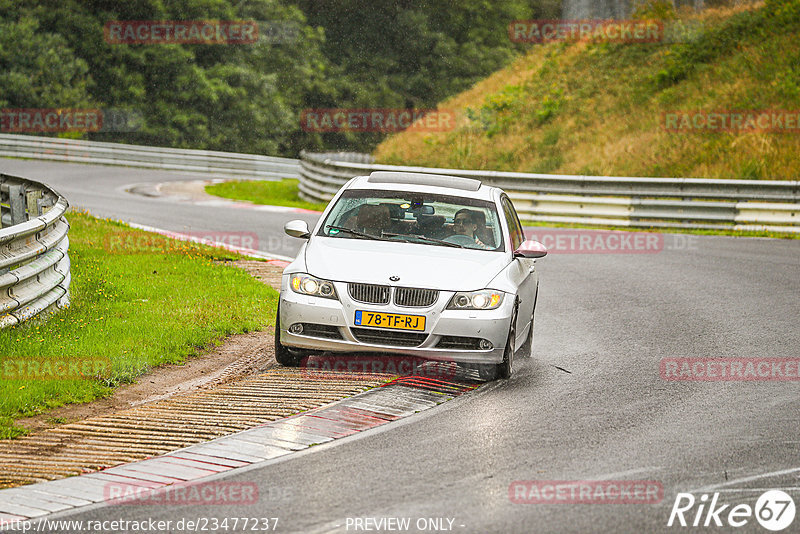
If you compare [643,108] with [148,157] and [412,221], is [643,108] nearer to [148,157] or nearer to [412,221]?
[148,157]

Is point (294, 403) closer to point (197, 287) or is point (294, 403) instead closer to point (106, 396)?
point (106, 396)

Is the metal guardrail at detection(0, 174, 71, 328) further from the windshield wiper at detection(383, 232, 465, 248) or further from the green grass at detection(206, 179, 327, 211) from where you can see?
the green grass at detection(206, 179, 327, 211)

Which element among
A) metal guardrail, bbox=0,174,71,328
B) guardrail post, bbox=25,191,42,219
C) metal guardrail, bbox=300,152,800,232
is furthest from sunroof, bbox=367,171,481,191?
metal guardrail, bbox=300,152,800,232

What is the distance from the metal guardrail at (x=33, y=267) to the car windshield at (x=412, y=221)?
269 cm

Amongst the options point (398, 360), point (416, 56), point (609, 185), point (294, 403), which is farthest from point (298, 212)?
point (416, 56)

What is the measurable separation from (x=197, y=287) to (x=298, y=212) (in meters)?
11.8

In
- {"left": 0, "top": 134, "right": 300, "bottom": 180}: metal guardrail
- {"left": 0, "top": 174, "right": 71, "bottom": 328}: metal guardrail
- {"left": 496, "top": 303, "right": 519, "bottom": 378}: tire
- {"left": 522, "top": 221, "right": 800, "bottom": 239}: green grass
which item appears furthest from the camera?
{"left": 0, "top": 134, "right": 300, "bottom": 180}: metal guardrail

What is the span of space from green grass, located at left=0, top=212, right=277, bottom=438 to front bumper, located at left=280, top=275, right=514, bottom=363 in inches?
59.4

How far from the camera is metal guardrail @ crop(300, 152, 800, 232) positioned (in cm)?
2198

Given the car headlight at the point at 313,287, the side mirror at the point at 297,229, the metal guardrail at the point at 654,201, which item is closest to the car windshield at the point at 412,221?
the side mirror at the point at 297,229

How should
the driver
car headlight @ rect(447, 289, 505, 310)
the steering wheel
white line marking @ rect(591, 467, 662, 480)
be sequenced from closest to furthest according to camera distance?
white line marking @ rect(591, 467, 662, 480), car headlight @ rect(447, 289, 505, 310), the steering wheel, the driver

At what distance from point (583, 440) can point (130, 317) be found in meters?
5.40

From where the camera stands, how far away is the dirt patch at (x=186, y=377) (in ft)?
24.6

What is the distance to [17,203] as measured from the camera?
44.9ft
